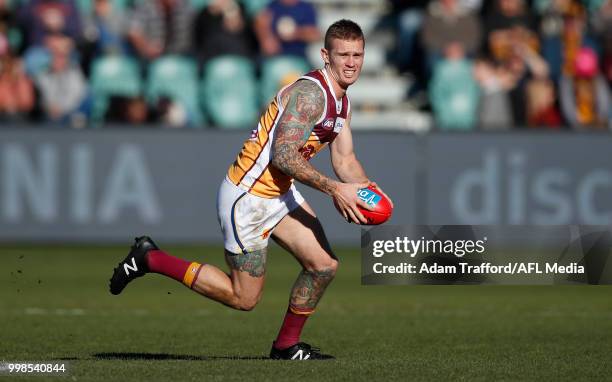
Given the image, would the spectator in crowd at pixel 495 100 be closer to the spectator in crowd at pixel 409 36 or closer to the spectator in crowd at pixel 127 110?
the spectator in crowd at pixel 409 36

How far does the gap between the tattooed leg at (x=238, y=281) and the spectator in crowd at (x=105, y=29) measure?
499 inches

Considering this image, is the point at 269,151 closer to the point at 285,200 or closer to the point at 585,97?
the point at 285,200

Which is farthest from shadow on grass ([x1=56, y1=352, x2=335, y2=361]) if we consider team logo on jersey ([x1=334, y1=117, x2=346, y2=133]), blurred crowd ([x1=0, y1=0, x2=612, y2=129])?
blurred crowd ([x1=0, y1=0, x2=612, y2=129])

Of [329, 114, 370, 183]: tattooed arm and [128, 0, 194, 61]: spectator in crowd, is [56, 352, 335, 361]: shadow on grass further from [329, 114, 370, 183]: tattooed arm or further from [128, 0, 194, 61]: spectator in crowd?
[128, 0, 194, 61]: spectator in crowd

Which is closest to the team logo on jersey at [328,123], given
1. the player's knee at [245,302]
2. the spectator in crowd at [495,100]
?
the player's knee at [245,302]

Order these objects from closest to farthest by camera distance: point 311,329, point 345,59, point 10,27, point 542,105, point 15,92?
point 345,59
point 311,329
point 15,92
point 542,105
point 10,27

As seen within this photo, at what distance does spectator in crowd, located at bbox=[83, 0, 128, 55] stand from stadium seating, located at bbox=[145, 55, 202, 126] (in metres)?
0.88

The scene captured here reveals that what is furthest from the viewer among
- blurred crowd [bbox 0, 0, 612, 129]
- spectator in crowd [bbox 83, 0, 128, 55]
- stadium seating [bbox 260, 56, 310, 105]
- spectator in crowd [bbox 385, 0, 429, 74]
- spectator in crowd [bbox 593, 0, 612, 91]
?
spectator in crowd [bbox 385, 0, 429, 74]

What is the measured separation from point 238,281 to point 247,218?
46 centimetres

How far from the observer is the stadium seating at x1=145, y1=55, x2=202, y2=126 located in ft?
67.9

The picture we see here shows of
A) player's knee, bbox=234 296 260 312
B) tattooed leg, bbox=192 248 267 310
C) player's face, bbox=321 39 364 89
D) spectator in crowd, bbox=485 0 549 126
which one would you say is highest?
spectator in crowd, bbox=485 0 549 126

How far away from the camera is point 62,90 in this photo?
66.2 ft

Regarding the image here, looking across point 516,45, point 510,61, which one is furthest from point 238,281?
point 516,45

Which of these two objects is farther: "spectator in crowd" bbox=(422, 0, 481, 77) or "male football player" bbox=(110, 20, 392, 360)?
"spectator in crowd" bbox=(422, 0, 481, 77)
